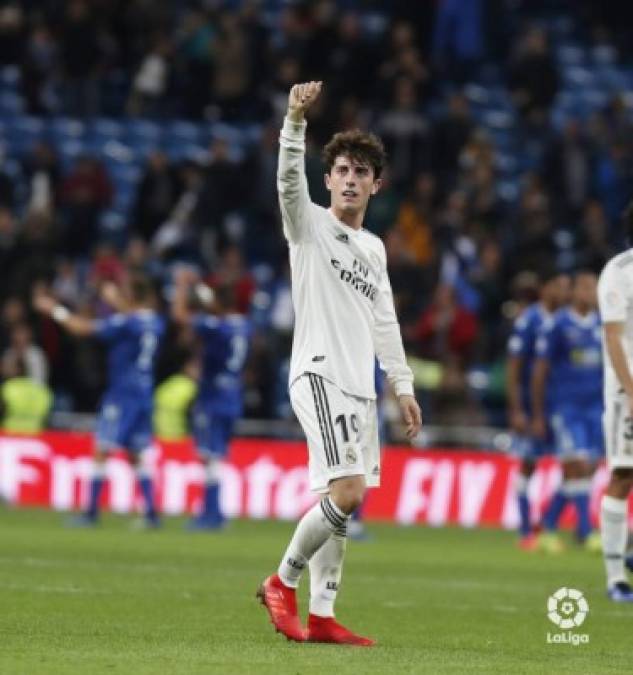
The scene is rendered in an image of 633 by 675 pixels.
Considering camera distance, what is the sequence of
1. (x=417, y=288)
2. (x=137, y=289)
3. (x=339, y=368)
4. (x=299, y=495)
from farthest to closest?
(x=417, y=288), (x=299, y=495), (x=137, y=289), (x=339, y=368)

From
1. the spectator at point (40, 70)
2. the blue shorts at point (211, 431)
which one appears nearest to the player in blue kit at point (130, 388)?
the blue shorts at point (211, 431)

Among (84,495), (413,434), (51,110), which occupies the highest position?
(51,110)

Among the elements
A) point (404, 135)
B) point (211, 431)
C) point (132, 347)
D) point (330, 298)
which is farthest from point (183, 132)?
point (330, 298)

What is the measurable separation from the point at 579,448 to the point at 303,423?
30.7 ft

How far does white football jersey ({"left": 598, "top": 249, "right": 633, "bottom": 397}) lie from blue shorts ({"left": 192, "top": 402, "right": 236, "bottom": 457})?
930 centimetres

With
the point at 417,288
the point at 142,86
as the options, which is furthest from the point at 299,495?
the point at 142,86

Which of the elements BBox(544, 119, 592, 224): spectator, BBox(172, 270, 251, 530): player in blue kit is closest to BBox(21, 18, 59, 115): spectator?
BBox(544, 119, 592, 224): spectator

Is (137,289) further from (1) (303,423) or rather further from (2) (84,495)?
(1) (303,423)

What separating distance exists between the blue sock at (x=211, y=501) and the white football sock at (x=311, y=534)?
35.9 feet

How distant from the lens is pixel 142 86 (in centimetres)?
2748

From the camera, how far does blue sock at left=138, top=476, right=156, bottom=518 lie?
19922 mm

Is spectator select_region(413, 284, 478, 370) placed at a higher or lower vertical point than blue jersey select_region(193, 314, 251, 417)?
higher

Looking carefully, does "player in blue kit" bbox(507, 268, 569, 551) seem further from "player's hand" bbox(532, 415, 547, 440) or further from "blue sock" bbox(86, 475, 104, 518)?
"blue sock" bbox(86, 475, 104, 518)

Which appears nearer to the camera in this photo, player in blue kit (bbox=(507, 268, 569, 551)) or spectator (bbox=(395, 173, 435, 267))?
player in blue kit (bbox=(507, 268, 569, 551))
